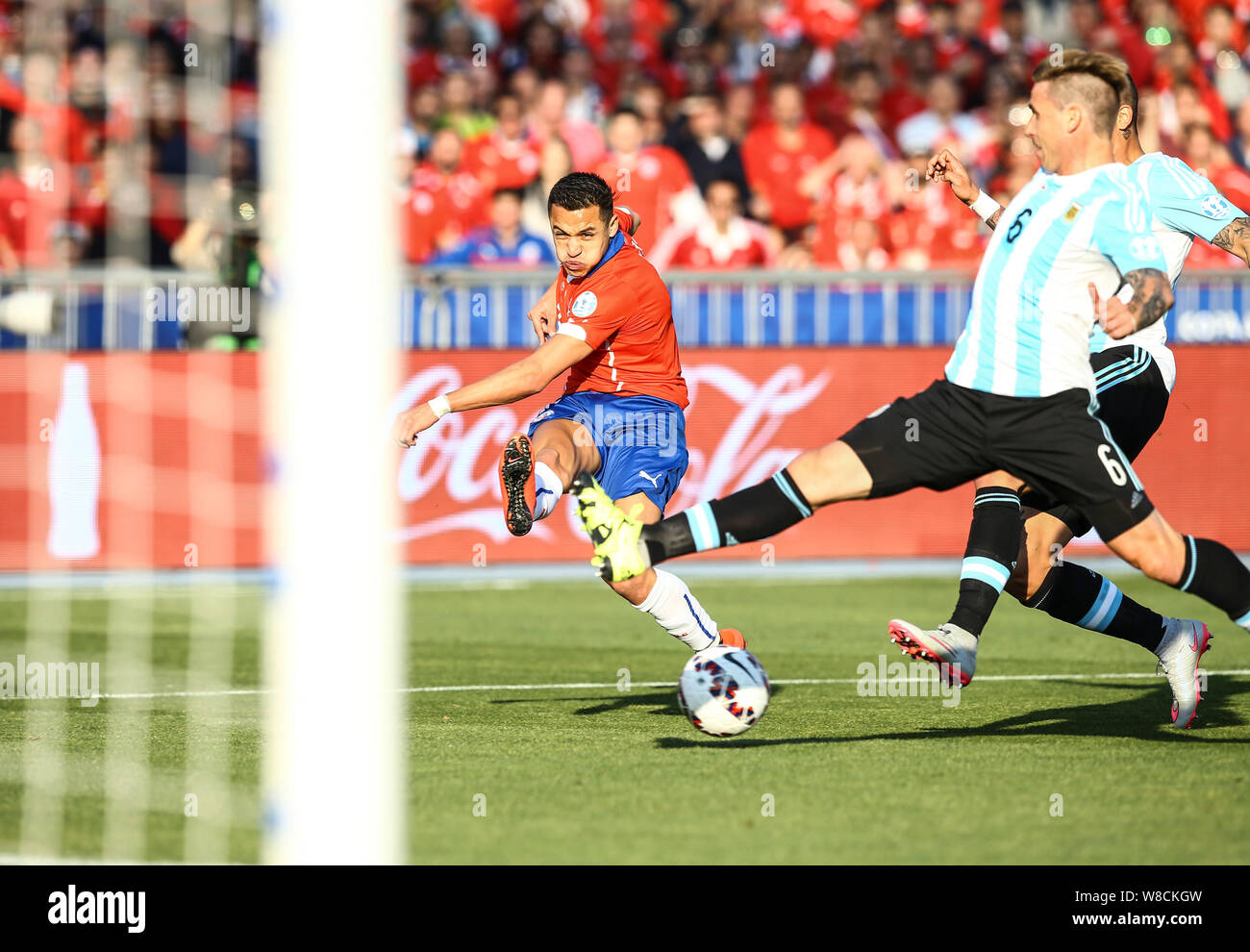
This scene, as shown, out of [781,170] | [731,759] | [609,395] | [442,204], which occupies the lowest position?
[731,759]

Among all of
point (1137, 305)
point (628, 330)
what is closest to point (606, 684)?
point (628, 330)

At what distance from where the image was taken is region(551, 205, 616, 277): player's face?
7.22 meters

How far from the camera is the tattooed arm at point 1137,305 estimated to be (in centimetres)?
532

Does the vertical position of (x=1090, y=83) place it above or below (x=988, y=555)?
above

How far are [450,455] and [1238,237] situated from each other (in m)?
7.27

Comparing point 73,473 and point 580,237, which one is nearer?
point 580,237

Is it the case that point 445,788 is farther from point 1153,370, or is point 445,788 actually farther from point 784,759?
point 1153,370

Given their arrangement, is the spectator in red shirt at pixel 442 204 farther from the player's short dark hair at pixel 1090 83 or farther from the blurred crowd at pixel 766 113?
the player's short dark hair at pixel 1090 83

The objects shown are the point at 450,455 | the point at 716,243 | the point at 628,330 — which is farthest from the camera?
the point at 716,243

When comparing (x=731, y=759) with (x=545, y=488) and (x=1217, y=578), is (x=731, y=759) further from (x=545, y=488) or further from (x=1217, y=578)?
(x=1217, y=578)

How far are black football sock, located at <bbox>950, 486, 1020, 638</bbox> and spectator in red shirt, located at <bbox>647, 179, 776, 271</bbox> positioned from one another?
7.43m

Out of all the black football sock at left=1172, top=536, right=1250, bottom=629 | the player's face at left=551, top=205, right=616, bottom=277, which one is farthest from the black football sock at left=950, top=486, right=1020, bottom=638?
the player's face at left=551, top=205, right=616, bottom=277

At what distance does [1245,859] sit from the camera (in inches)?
183

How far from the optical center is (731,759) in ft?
20.1
